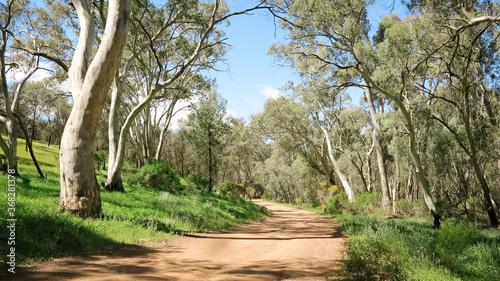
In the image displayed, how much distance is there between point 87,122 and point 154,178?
1000cm

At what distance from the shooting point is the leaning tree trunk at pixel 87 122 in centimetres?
606

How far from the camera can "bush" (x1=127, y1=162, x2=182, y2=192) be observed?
612 inches

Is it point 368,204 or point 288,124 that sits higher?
Result: point 288,124

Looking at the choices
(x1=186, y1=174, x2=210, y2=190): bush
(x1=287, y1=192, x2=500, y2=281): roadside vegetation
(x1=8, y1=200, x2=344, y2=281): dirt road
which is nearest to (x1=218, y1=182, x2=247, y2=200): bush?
(x1=186, y1=174, x2=210, y2=190): bush

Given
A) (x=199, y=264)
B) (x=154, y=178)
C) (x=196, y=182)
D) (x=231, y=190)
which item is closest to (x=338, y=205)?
(x=231, y=190)

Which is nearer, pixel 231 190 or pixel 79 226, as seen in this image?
pixel 79 226

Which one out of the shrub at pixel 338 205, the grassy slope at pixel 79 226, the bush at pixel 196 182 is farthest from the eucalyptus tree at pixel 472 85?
the bush at pixel 196 182

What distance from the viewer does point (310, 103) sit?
23766 mm

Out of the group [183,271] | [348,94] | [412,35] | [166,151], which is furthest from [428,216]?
[166,151]

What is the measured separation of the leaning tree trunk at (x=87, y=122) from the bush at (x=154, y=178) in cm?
921

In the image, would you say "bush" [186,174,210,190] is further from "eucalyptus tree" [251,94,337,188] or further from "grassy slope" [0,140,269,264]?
"grassy slope" [0,140,269,264]

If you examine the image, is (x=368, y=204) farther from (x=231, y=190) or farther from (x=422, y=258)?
A: (x=422, y=258)

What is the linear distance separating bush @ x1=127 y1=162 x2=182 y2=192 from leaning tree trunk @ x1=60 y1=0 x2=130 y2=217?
30.2 ft

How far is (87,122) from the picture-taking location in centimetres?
629
